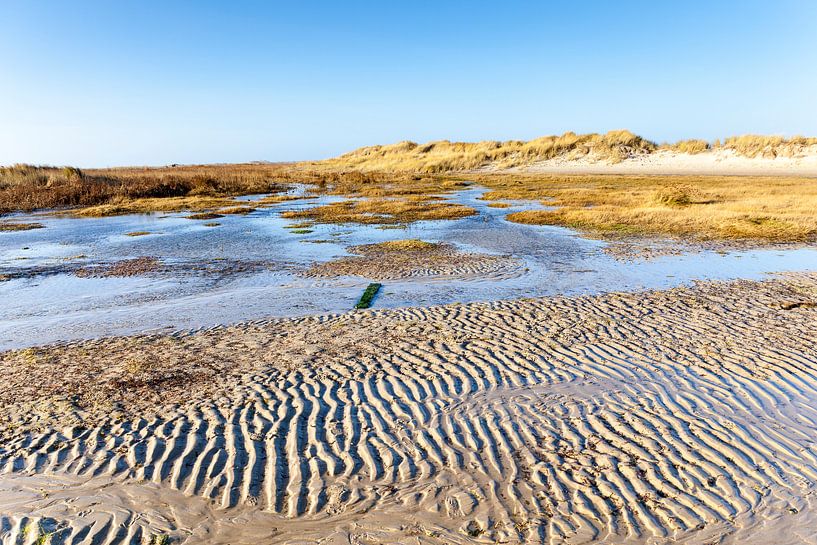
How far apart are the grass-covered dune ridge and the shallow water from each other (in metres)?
45.5

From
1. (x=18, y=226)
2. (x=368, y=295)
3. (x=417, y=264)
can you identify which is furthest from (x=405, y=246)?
(x=18, y=226)

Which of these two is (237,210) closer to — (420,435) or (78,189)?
(78,189)

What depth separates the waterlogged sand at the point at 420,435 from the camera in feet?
14.6

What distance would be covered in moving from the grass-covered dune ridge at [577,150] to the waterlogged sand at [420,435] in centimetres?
5570

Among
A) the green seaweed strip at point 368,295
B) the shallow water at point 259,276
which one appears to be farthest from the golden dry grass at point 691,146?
the green seaweed strip at point 368,295

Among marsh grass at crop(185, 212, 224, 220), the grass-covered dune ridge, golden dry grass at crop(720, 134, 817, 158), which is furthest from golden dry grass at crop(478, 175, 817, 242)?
the grass-covered dune ridge

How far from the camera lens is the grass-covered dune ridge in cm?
5512

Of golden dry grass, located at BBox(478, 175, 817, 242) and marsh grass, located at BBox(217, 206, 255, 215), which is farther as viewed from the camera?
marsh grass, located at BBox(217, 206, 255, 215)

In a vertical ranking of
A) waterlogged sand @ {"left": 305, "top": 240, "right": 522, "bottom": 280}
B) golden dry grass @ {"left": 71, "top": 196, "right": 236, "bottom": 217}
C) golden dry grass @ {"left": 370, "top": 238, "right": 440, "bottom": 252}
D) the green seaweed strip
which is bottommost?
the green seaweed strip

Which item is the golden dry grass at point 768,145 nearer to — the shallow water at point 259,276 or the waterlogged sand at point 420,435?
the shallow water at point 259,276

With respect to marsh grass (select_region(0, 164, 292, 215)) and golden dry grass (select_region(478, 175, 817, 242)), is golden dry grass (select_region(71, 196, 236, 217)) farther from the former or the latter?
golden dry grass (select_region(478, 175, 817, 242))

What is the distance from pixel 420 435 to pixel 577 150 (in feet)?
241

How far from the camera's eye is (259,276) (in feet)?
47.0

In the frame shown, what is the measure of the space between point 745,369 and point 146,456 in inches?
290
